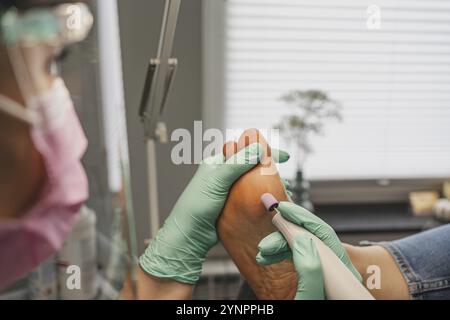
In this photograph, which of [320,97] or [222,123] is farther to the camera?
[320,97]

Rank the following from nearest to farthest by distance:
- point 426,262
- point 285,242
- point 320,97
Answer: point 285,242, point 426,262, point 320,97

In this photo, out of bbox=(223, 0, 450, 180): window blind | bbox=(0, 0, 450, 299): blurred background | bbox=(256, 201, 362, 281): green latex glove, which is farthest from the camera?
bbox=(223, 0, 450, 180): window blind

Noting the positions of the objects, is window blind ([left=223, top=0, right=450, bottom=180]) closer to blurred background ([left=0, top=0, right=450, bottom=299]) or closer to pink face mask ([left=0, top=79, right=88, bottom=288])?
blurred background ([left=0, top=0, right=450, bottom=299])

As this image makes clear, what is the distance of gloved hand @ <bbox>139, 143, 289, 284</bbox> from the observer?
0.80 metres

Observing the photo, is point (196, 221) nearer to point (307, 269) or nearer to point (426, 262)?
point (307, 269)

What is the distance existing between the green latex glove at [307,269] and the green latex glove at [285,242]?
0.11 feet

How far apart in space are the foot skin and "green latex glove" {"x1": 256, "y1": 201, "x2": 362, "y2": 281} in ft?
0.10

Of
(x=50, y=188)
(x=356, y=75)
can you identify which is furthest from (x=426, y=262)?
(x=50, y=188)

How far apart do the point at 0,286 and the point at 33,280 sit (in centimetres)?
5

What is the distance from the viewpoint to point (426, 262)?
875 millimetres

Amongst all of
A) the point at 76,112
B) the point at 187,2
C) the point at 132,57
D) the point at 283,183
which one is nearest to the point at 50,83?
the point at 76,112

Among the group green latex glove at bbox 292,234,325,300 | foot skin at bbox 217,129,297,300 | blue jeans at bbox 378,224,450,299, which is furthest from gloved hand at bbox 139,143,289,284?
blue jeans at bbox 378,224,450,299

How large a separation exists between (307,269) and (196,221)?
0.23 metres

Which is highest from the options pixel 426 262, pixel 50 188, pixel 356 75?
pixel 356 75
